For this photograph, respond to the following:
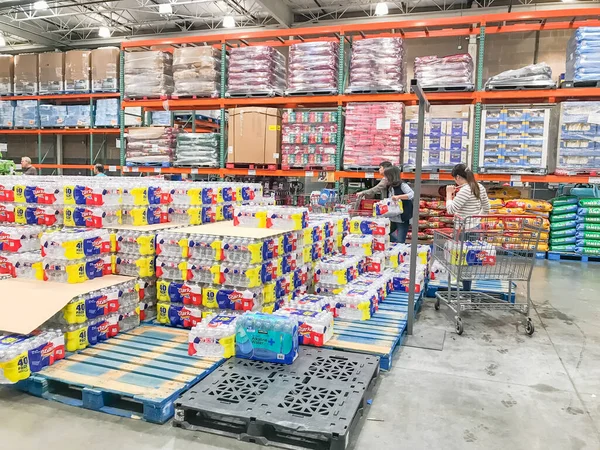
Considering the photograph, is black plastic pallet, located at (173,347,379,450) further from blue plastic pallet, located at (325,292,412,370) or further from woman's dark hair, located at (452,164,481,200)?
woman's dark hair, located at (452,164,481,200)

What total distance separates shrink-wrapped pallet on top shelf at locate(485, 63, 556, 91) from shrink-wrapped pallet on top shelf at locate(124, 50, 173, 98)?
6312 millimetres

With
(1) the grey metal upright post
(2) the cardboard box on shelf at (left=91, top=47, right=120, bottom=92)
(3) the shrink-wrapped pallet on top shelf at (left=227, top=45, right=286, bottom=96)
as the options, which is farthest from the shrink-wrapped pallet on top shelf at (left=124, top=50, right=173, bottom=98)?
(1) the grey metal upright post

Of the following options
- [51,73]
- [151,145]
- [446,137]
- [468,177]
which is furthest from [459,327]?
[51,73]

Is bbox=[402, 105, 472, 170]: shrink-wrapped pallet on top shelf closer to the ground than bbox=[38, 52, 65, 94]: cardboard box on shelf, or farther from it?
closer to the ground

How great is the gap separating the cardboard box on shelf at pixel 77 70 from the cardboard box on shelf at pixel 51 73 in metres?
0.20

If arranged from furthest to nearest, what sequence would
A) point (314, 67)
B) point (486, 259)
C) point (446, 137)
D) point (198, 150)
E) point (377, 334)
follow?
point (198, 150) < point (314, 67) < point (446, 137) < point (486, 259) < point (377, 334)

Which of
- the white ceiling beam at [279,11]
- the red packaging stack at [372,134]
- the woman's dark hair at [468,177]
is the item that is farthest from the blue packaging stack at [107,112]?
the woman's dark hair at [468,177]

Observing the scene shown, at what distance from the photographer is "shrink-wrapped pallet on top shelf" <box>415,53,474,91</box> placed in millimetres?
8781

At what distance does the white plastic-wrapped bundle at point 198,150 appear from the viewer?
10.3 meters

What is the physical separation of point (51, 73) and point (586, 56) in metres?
13.2

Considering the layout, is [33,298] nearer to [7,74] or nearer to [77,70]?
[77,70]

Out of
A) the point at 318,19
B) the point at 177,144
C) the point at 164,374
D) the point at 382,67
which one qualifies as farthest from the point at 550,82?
the point at 318,19

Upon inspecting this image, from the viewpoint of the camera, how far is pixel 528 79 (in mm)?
8656

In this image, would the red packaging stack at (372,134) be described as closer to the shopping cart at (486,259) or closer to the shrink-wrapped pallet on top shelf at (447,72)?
the shrink-wrapped pallet on top shelf at (447,72)
